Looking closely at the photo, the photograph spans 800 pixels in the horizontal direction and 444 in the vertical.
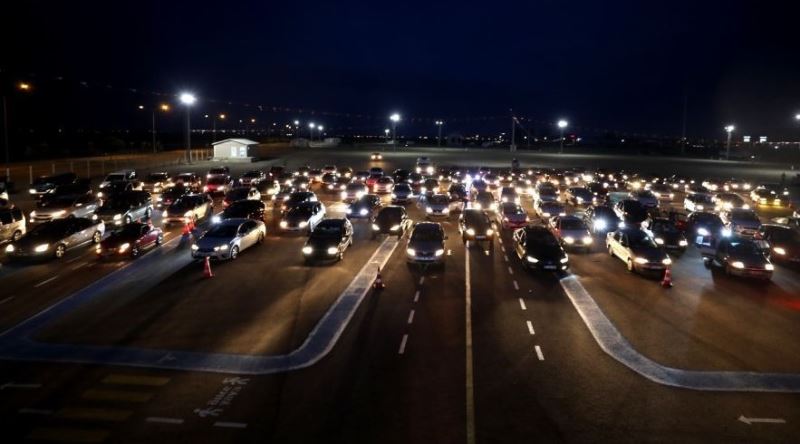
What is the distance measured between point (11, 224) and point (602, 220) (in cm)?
2863

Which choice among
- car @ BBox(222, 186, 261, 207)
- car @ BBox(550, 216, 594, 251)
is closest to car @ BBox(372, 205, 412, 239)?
car @ BBox(550, 216, 594, 251)

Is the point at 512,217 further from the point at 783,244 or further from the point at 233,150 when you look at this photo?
the point at 233,150

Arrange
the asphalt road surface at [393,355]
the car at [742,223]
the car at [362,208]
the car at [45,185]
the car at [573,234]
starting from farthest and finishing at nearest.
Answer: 1. the car at [45,185]
2. the car at [362,208]
3. the car at [742,223]
4. the car at [573,234]
5. the asphalt road surface at [393,355]

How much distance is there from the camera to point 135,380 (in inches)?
512

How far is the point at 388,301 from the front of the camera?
19.2 meters

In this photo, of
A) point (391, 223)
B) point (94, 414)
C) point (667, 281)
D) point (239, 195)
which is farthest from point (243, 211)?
point (94, 414)

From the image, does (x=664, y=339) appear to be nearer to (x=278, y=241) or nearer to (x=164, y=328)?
(x=164, y=328)

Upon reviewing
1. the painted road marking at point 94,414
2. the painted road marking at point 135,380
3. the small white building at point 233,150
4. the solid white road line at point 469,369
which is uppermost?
the small white building at point 233,150

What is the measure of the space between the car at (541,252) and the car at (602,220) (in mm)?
8144

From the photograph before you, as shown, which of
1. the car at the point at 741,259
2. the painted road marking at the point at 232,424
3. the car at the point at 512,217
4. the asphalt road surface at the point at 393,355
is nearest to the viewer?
the painted road marking at the point at 232,424

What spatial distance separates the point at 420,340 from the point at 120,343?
727 centimetres

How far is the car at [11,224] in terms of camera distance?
28594 mm

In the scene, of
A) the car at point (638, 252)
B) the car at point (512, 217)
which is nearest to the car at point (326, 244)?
the car at point (512, 217)

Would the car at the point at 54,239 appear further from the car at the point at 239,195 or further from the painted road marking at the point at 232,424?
the painted road marking at the point at 232,424
